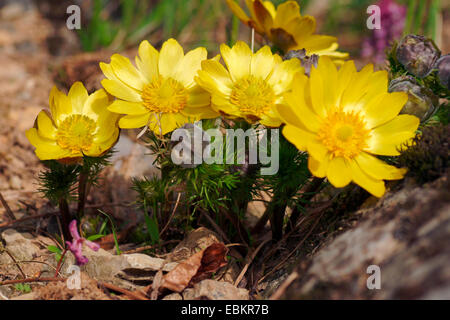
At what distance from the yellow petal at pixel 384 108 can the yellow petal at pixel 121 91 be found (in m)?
0.74

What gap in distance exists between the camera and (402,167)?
1342 mm

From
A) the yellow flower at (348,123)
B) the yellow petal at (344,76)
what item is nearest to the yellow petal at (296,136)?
the yellow flower at (348,123)

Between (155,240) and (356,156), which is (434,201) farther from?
(155,240)

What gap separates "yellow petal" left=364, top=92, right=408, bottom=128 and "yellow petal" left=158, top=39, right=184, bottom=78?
0.65m

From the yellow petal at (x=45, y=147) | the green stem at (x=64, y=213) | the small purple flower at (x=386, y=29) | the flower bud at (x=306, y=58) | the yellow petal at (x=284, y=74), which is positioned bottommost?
the green stem at (x=64, y=213)

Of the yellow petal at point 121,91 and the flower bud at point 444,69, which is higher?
the flower bud at point 444,69

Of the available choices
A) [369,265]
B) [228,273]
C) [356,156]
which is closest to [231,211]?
[228,273]

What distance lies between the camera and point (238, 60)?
1.50 m

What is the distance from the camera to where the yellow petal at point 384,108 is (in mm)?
1354

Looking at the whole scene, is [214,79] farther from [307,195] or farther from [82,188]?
[82,188]

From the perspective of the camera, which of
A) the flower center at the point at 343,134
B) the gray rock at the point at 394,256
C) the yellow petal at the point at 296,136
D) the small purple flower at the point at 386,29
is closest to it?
the gray rock at the point at 394,256

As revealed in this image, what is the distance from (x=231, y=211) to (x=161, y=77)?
0.53 metres

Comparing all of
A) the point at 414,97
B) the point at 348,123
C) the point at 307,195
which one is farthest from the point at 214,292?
the point at 414,97

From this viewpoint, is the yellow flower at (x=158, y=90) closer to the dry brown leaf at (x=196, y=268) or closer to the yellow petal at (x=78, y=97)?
the yellow petal at (x=78, y=97)
